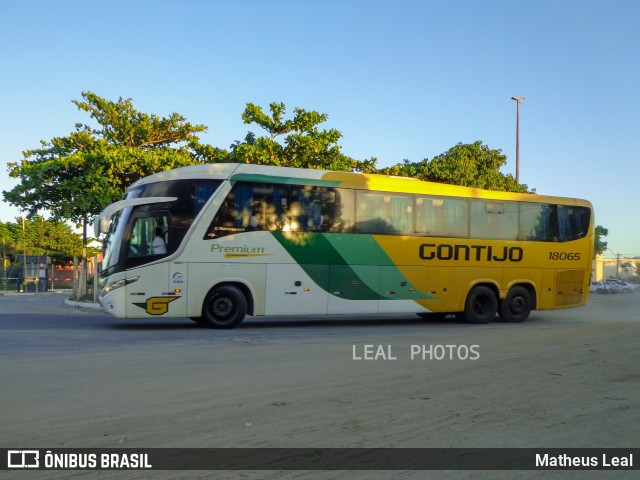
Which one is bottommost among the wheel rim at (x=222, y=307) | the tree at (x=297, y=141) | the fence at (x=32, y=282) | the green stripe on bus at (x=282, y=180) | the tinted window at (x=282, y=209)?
the fence at (x=32, y=282)

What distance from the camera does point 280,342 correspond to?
40.7 feet

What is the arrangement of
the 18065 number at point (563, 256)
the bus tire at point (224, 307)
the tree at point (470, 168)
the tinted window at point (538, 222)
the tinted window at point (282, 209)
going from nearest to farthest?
the bus tire at point (224, 307)
the tinted window at point (282, 209)
the tinted window at point (538, 222)
the 18065 number at point (563, 256)
the tree at point (470, 168)

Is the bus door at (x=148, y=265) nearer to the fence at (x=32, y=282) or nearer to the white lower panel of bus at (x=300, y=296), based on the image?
the white lower panel of bus at (x=300, y=296)

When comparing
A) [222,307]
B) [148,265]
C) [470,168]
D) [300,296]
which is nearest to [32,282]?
[470,168]

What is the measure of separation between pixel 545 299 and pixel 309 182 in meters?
8.30

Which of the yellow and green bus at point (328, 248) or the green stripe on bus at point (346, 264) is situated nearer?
the yellow and green bus at point (328, 248)

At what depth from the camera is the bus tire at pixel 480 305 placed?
722 inches

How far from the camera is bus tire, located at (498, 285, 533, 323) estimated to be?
A: 18.8 meters

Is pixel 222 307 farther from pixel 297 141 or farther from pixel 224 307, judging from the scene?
pixel 297 141

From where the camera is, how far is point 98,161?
24156 millimetres

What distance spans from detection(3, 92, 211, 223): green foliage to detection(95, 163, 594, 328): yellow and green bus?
9.12m

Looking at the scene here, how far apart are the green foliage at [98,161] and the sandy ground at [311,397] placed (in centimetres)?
1309

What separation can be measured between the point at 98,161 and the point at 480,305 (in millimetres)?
14828

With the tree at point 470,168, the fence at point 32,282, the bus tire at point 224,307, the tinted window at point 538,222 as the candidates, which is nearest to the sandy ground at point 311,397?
the bus tire at point 224,307
